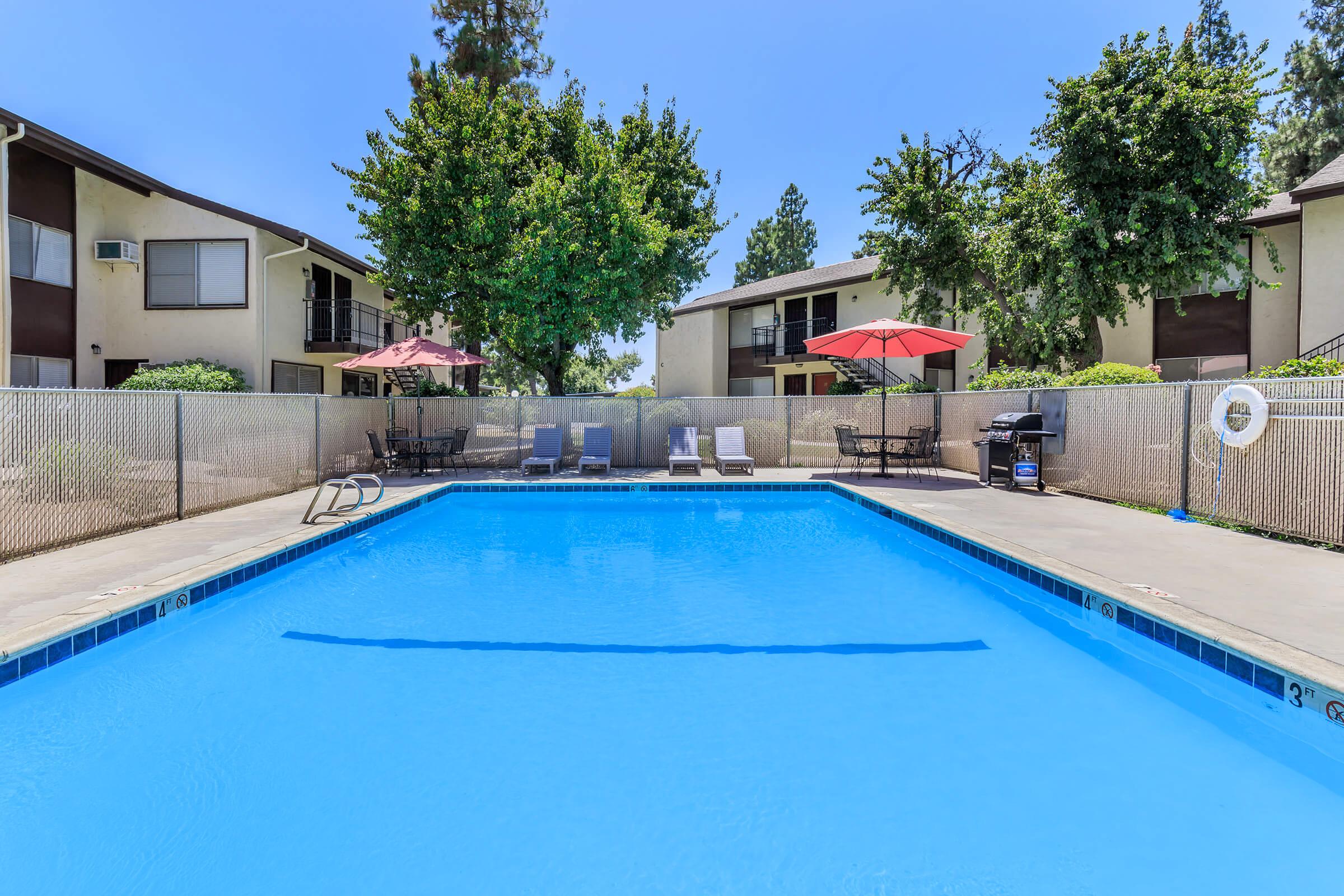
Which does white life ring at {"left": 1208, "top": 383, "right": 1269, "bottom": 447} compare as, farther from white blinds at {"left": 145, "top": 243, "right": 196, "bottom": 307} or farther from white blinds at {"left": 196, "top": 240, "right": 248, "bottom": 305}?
white blinds at {"left": 145, "top": 243, "right": 196, "bottom": 307}

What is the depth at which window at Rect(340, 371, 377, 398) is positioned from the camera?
62.5 ft

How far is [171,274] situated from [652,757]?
56.5ft

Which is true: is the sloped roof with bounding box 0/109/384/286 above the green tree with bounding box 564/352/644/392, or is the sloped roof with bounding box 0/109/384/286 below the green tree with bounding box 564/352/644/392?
below

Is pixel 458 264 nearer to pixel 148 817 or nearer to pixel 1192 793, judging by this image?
pixel 148 817

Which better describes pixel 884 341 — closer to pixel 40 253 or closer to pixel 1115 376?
pixel 1115 376

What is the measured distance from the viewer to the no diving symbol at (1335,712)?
2824 millimetres

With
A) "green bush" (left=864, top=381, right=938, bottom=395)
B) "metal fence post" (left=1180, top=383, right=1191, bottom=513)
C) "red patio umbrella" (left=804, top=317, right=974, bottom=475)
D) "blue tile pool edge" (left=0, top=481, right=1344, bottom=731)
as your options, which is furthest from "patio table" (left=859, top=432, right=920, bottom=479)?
"metal fence post" (left=1180, top=383, right=1191, bottom=513)

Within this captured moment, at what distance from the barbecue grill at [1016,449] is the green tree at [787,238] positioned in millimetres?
31911

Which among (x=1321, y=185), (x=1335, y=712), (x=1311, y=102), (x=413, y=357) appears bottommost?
(x=1335, y=712)

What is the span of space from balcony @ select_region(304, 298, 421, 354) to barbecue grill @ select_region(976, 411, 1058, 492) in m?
14.2

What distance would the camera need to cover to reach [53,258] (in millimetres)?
12703

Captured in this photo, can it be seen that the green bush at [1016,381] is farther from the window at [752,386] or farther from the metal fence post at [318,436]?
the window at [752,386]

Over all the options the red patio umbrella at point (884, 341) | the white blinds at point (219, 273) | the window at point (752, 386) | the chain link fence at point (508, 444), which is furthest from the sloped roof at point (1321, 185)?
the white blinds at point (219, 273)

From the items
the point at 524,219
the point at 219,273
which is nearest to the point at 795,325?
the point at 524,219
